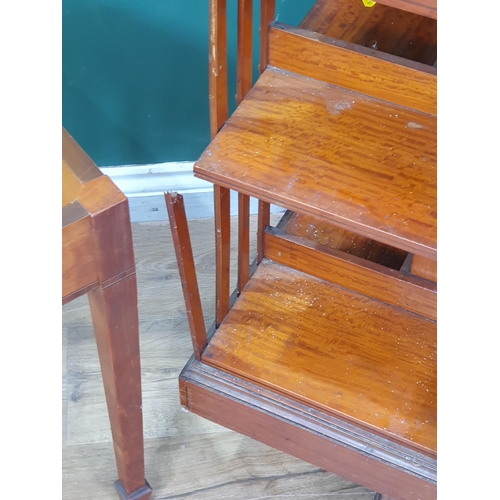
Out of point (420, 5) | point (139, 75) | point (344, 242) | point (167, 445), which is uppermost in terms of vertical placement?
point (420, 5)

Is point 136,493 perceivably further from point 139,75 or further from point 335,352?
point 139,75

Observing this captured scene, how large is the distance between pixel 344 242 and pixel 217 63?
420 millimetres

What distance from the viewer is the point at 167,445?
3.98ft

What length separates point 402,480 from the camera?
0.97 m

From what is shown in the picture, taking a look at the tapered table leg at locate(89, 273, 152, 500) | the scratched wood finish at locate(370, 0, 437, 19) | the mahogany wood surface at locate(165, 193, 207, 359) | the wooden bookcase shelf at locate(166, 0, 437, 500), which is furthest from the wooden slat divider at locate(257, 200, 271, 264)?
the scratched wood finish at locate(370, 0, 437, 19)

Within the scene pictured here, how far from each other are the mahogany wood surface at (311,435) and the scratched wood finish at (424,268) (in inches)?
9.0

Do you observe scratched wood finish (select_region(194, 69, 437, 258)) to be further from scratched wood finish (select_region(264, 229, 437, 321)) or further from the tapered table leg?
scratched wood finish (select_region(264, 229, 437, 321))

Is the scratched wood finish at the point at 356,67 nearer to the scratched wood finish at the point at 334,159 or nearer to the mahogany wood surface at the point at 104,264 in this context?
the scratched wood finish at the point at 334,159

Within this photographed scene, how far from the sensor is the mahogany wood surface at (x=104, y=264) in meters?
0.68

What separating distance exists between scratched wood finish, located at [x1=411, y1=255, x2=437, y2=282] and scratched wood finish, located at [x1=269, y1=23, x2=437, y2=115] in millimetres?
245

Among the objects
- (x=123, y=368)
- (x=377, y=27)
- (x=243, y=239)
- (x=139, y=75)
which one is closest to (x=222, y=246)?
(x=243, y=239)
